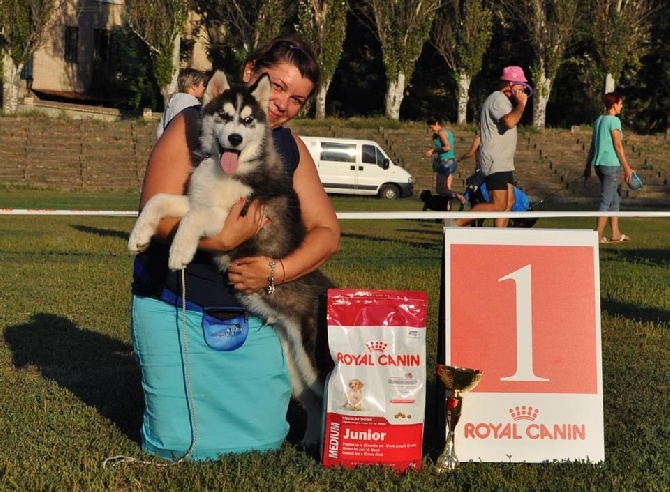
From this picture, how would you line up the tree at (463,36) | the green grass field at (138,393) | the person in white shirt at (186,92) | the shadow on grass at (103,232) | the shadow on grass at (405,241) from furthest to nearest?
the tree at (463,36), the shadow on grass at (103,232), the shadow on grass at (405,241), the person in white shirt at (186,92), the green grass field at (138,393)

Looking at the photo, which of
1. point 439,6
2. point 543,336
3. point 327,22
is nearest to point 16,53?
point 327,22

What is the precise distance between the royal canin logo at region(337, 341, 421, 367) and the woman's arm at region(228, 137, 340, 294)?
0.45 metres

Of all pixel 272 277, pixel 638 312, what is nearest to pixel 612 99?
pixel 638 312

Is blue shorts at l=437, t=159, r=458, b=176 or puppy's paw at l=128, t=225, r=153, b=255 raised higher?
blue shorts at l=437, t=159, r=458, b=176

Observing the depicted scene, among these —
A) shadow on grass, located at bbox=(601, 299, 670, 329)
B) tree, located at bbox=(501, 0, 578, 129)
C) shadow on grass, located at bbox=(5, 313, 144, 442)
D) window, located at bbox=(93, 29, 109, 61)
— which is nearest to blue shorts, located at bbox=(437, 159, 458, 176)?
shadow on grass, located at bbox=(601, 299, 670, 329)

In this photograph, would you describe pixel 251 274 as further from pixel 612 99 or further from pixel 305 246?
pixel 612 99

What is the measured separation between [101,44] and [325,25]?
1408 cm

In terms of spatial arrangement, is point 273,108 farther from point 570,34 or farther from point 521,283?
point 570,34

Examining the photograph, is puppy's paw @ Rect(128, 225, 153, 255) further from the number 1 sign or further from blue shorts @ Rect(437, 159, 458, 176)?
blue shorts @ Rect(437, 159, 458, 176)

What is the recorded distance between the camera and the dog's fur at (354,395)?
4070 millimetres

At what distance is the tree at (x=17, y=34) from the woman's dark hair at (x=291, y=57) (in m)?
Answer: 38.9

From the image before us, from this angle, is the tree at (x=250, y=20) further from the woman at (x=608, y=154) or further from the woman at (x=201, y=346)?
the woman at (x=201, y=346)

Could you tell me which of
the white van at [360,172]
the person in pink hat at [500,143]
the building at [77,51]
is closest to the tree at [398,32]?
the building at [77,51]

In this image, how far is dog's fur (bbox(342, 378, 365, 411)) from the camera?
13.4 feet
